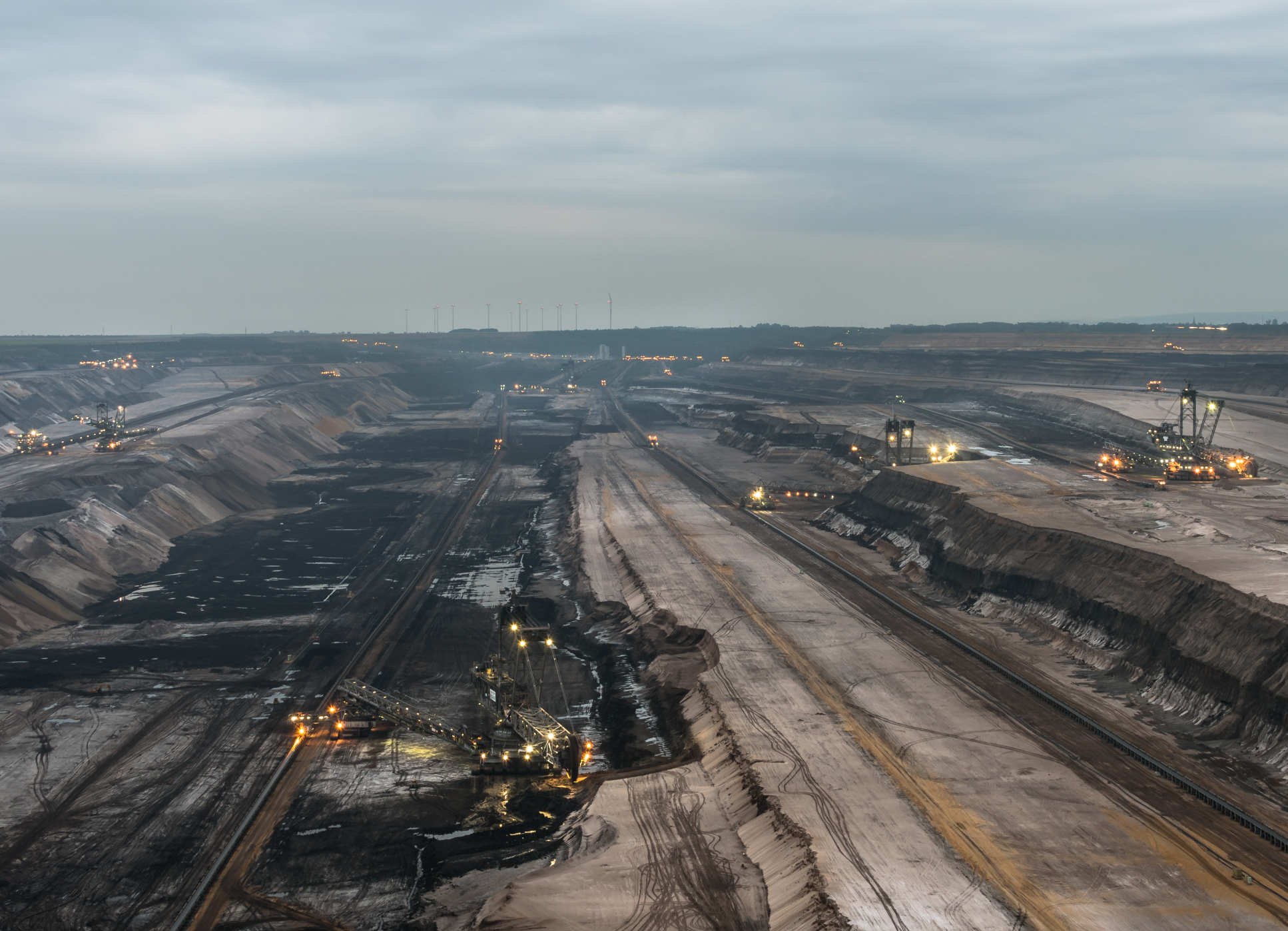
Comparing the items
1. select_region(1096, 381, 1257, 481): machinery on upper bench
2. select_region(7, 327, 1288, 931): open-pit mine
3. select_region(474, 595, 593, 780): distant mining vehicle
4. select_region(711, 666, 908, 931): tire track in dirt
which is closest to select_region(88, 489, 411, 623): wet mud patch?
select_region(7, 327, 1288, 931): open-pit mine

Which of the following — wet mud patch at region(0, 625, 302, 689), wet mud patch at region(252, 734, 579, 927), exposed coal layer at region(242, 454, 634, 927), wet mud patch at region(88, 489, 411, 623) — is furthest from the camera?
wet mud patch at region(88, 489, 411, 623)

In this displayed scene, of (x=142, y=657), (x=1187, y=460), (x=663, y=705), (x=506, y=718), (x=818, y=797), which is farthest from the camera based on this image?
(x=1187, y=460)

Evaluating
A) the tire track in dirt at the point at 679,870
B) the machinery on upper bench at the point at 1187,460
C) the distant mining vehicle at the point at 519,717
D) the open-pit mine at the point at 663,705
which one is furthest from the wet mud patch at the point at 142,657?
the machinery on upper bench at the point at 1187,460

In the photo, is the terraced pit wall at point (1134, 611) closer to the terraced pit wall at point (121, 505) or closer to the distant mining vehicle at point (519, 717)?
→ the distant mining vehicle at point (519, 717)

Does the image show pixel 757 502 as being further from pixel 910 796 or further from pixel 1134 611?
pixel 910 796

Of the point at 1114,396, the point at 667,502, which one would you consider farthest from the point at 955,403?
the point at 667,502

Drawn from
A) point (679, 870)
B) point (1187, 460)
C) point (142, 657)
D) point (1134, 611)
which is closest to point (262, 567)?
point (142, 657)

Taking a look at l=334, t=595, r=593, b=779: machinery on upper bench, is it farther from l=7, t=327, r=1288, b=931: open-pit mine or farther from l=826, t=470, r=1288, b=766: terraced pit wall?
l=826, t=470, r=1288, b=766: terraced pit wall
